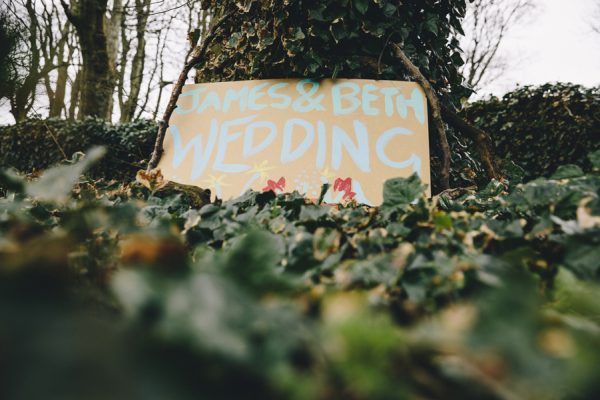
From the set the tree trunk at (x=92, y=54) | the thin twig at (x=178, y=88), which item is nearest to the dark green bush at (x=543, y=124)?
the thin twig at (x=178, y=88)

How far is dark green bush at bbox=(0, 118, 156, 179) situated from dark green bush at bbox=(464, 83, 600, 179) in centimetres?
397

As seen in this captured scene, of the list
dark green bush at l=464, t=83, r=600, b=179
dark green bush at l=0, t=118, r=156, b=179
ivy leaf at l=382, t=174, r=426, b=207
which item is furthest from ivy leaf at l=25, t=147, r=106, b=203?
dark green bush at l=464, t=83, r=600, b=179

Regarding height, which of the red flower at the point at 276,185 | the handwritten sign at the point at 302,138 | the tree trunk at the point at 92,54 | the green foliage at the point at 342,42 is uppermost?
the tree trunk at the point at 92,54

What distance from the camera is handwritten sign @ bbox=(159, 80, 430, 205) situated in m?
2.05

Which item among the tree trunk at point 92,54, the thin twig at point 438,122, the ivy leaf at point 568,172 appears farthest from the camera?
the tree trunk at point 92,54

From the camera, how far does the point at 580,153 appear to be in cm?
376

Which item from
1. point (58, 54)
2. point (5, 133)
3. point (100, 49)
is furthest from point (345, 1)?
point (58, 54)

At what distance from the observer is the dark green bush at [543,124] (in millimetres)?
3668

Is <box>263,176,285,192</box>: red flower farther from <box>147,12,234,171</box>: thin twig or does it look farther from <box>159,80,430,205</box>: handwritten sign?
<box>147,12,234,171</box>: thin twig

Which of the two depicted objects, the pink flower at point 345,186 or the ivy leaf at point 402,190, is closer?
the ivy leaf at point 402,190

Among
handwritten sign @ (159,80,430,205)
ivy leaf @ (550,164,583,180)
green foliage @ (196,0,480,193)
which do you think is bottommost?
ivy leaf @ (550,164,583,180)

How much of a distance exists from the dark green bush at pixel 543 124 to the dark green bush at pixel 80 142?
3966 mm

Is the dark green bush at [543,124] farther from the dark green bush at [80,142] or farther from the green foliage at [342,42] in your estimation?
the dark green bush at [80,142]

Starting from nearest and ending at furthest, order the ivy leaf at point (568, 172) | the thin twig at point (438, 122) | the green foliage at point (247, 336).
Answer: the green foliage at point (247, 336)
the ivy leaf at point (568, 172)
the thin twig at point (438, 122)
